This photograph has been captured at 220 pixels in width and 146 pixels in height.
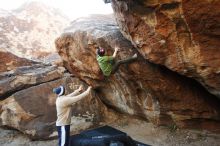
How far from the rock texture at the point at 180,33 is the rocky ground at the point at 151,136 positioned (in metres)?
2.07

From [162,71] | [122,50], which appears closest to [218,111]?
[162,71]

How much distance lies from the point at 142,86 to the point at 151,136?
190cm

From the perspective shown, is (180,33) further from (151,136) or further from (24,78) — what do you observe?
(24,78)

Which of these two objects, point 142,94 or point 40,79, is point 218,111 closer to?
point 142,94

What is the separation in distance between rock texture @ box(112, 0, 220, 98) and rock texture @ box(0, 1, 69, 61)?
15036mm

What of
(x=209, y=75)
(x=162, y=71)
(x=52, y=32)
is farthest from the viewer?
(x=52, y=32)

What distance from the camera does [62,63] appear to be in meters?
15.0

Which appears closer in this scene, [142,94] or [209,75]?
[209,75]

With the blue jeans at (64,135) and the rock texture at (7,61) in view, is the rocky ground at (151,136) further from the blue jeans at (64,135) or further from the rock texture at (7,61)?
the rock texture at (7,61)

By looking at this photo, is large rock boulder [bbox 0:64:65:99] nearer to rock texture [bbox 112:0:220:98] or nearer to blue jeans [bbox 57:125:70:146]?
blue jeans [bbox 57:125:70:146]

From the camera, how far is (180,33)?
28.4ft

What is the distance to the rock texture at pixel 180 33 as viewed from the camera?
7.95 m

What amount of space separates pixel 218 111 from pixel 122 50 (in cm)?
390

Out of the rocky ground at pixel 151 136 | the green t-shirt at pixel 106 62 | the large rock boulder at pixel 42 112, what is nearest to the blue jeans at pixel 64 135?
the green t-shirt at pixel 106 62
